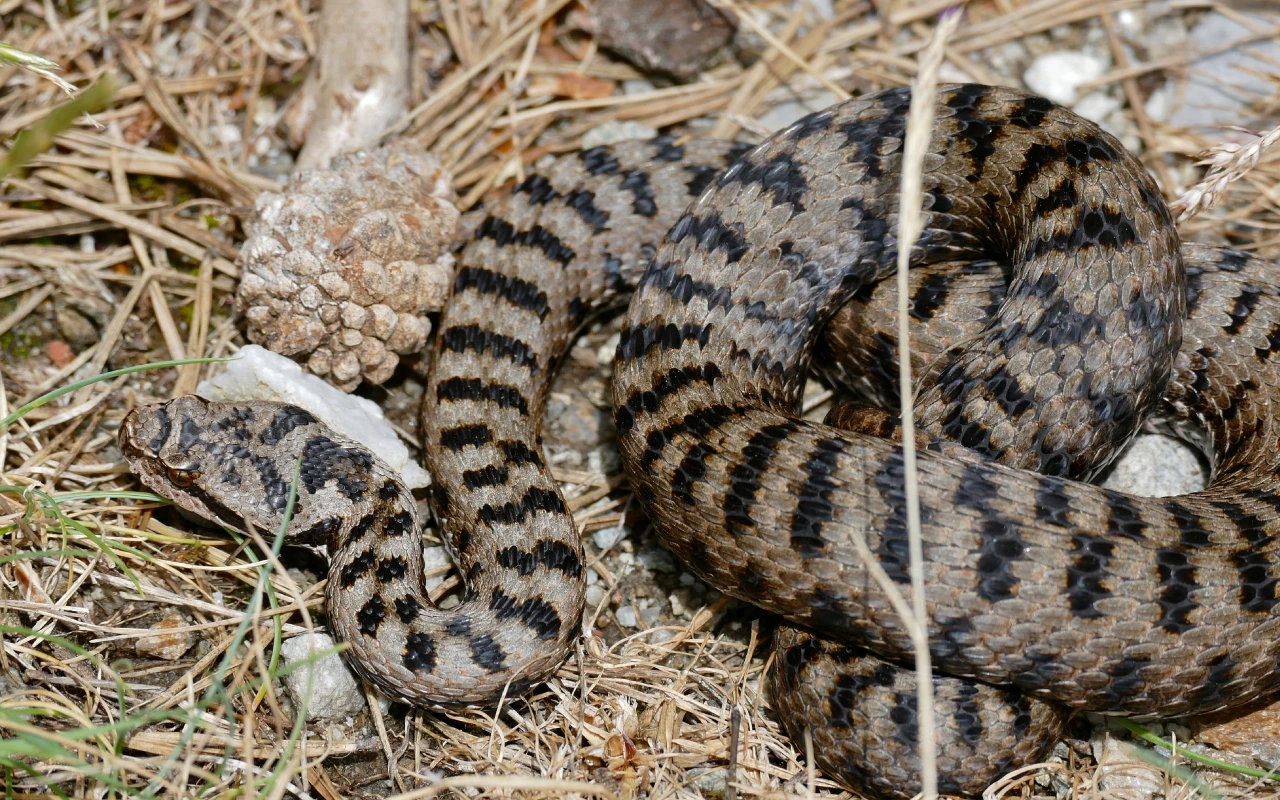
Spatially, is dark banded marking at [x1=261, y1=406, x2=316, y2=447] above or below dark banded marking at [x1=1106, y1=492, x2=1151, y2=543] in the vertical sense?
below

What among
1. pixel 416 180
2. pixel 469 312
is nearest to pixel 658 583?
pixel 469 312

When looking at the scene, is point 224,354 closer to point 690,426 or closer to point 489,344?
point 489,344

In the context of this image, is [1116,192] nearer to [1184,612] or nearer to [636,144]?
[1184,612]

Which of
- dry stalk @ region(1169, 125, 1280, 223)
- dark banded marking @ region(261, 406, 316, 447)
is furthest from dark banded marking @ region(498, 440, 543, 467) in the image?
dry stalk @ region(1169, 125, 1280, 223)

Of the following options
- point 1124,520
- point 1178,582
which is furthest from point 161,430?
point 1178,582

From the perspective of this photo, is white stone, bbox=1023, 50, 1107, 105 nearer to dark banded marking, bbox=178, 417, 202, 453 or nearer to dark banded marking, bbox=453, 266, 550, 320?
dark banded marking, bbox=453, 266, 550, 320
